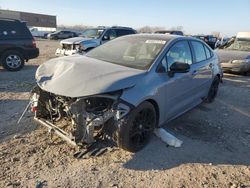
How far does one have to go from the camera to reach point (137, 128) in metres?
4.22

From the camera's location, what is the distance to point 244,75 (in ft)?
39.7

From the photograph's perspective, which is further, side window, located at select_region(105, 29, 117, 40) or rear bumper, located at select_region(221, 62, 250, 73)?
side window, located at select_region(105, 29, 117, 40)

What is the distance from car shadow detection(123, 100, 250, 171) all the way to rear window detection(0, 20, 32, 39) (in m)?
7.88

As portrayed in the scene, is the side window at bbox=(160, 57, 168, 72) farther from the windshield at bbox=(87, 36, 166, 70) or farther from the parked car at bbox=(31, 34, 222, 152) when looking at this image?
the windshield at bbox=(87, 36, 166, 70)

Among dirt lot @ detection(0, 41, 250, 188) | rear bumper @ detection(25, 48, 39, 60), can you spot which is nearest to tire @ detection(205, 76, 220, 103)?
dirt lot @ detection(0, 41, 250, 188)

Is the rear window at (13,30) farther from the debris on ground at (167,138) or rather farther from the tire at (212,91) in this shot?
the debris on ground at (167,138)

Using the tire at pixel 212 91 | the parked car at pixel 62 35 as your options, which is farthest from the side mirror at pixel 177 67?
the parked car at pixel 62 35

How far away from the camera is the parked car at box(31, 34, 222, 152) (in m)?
3.85

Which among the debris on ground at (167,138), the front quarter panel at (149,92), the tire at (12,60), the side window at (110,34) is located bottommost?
the tire at (12,60)

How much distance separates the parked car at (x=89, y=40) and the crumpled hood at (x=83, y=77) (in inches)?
289

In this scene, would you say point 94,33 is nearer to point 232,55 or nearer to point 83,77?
point 232,55

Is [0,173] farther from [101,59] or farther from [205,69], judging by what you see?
[205,69]

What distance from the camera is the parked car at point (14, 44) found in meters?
10.7

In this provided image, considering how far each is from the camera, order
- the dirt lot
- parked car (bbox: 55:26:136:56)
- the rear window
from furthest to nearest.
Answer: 1. parked car (bbox: 55:26:136:56)
2. the rear window
3. the dirt lot
